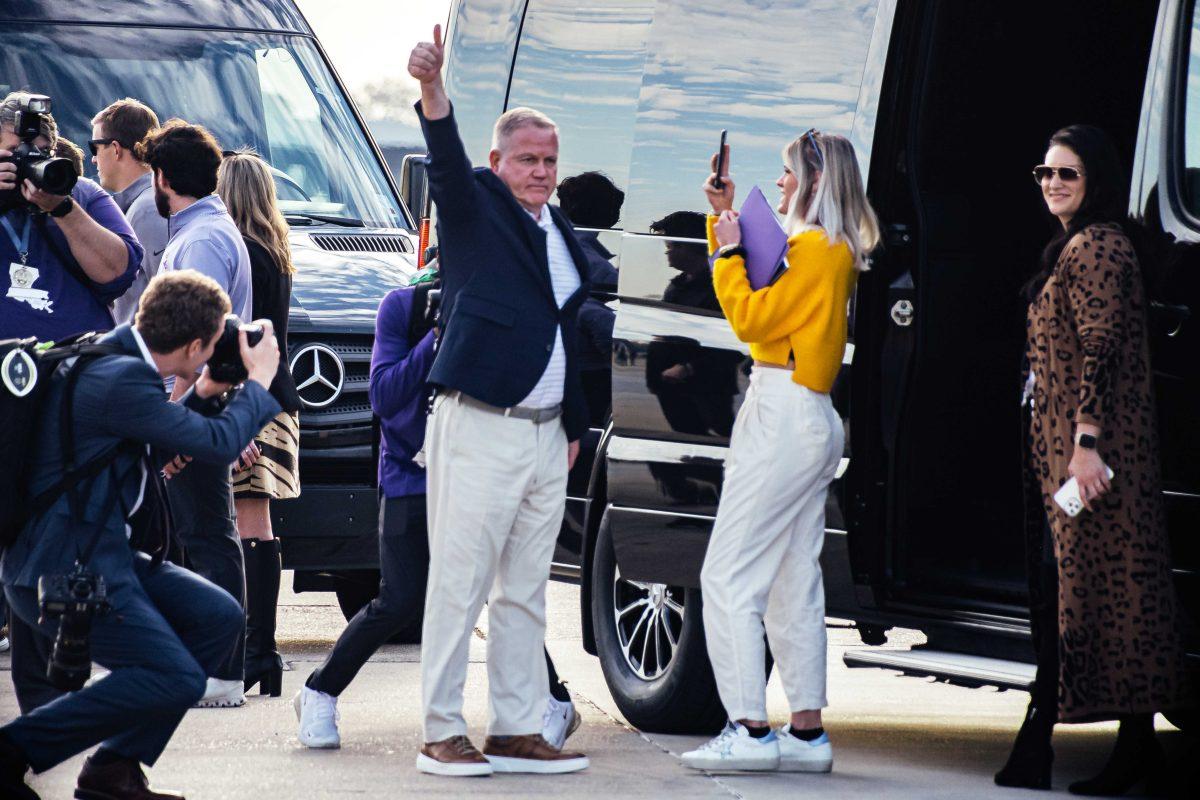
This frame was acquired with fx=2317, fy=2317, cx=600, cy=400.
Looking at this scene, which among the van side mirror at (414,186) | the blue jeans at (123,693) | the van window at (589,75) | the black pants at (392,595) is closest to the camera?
the blue jeans at (123,693)

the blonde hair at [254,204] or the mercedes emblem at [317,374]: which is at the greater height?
the blonde hair at [254,204]

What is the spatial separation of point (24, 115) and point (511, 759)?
2.42 m

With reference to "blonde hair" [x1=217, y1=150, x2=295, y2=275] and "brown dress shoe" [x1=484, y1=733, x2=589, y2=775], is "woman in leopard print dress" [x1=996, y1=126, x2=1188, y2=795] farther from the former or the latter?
"blonde hair" [x1=217, y1=150, x2=295, y2=275]

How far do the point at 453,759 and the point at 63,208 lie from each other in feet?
6.71

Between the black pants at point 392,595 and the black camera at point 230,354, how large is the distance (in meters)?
1.17

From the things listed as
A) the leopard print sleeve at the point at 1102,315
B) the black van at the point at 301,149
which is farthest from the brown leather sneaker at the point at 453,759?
the black van at the point at 301,149

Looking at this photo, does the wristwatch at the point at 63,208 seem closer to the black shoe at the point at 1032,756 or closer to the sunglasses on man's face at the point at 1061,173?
the sunglasses on man's face at the point at 1061,173

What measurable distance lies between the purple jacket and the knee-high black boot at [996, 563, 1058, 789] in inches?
73.7

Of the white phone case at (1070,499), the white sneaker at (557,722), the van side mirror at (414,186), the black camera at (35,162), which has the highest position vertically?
the van side mirror at (414,186)

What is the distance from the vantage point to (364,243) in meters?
9.68

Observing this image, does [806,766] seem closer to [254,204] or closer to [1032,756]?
[1032,756]

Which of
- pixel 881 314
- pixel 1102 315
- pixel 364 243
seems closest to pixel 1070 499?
pixel 1102 315

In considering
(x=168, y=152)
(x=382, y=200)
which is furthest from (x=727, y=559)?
(x=382, y=200)

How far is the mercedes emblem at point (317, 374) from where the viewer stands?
8852 millimetres
